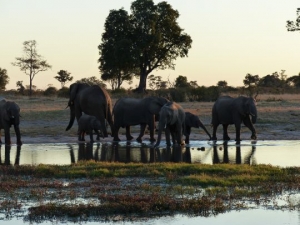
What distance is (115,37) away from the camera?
213 feet

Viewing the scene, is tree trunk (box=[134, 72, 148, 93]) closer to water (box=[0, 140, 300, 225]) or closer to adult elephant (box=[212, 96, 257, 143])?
adult elephant (box=[212, 96, 257, 143])

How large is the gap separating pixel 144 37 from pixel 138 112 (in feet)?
125

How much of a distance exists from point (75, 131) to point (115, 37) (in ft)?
115

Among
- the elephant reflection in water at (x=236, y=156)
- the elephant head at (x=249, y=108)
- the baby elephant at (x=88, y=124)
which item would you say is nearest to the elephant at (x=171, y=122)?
the elephant reflection in water at (x=236, y=156)

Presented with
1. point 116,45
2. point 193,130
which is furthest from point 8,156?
point 116,45

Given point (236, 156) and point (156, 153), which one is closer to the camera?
point (236, 156)

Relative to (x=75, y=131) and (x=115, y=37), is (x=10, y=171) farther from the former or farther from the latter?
(x=115, y=37)

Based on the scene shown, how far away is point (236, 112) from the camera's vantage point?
27156 mm

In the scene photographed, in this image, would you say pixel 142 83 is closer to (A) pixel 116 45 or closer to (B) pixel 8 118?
(A) pixel 116 45

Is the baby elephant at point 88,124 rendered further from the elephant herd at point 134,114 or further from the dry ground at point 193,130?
the dry ground at point 193,130

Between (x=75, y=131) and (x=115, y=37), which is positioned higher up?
(x=115, y=37)

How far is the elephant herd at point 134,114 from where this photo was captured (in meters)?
24.1

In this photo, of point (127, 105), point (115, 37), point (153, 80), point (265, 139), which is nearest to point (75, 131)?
point (127, 105)

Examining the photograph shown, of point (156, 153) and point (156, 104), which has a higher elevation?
point (156, 104)
